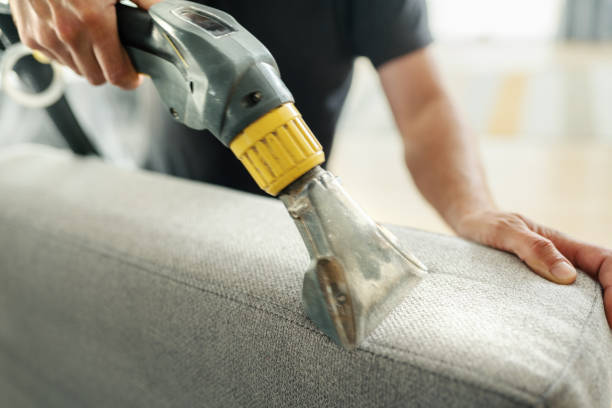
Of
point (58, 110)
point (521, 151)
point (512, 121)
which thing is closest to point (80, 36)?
point (58, 110)

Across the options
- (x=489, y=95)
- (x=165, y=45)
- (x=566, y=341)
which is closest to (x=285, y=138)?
(x=165, y=45)

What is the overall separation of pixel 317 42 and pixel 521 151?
1515 millimetres

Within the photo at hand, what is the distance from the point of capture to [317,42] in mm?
762

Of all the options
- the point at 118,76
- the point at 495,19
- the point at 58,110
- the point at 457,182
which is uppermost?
the point at 118,76

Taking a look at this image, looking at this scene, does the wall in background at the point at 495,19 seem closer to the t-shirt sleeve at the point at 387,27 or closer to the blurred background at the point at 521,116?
the blurred background at the point at 521,116

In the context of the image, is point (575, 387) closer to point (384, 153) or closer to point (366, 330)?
point (366, 330)

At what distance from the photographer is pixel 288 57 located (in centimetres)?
76

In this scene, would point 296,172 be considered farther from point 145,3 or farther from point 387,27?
point 387,27

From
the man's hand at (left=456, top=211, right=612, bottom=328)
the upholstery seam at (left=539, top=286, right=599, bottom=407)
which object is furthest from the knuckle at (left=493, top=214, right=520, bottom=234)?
the upholstery seam at (left=539, top=286, right=599, bottom=407)

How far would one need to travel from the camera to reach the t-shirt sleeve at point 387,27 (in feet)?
2.43

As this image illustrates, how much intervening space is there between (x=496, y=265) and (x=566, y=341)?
0.10 meters

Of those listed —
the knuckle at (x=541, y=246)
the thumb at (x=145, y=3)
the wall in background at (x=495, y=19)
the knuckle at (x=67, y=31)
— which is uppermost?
the thumb at (x=145, y=3)

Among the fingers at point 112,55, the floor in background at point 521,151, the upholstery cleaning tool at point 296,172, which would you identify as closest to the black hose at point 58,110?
the fingers at point 112,55

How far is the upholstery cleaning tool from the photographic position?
343 mm
